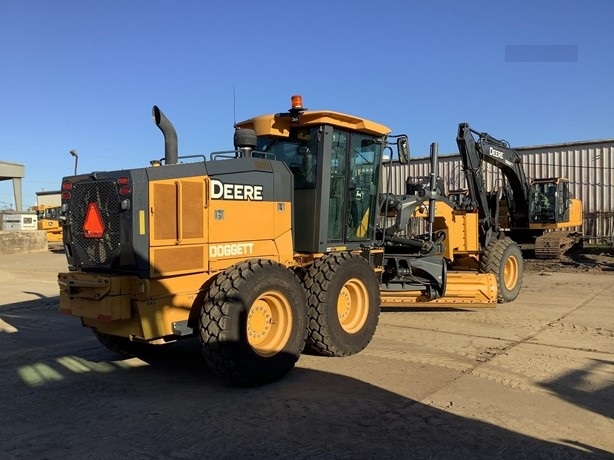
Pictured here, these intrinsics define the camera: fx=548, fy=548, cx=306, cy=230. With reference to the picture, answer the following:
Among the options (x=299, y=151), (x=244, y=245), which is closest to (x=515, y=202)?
(x=299, y=151)

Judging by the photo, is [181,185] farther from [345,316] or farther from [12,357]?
[12,357]

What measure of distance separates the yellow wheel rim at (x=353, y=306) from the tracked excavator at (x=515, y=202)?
5613 millimetres

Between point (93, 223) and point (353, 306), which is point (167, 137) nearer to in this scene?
point (93, 223)

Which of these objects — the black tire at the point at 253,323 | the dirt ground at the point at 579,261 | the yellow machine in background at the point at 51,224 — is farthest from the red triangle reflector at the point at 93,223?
the yellow machine in background at the point at 51,224

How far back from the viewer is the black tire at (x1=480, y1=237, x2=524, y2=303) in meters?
10.9

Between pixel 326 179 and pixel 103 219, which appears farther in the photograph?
pixel 326 179

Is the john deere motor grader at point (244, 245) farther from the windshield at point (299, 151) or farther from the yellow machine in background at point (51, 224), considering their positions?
the yellow machine in background at point (51, 224)

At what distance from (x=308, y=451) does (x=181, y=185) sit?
2783 mm

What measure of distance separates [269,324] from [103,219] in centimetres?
199

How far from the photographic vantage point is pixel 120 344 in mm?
6453

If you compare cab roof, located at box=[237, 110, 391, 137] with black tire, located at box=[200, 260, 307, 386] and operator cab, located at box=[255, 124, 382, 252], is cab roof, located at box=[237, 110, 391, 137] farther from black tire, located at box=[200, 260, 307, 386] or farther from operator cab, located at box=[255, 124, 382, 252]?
black tire, located at box=[200, 260, 307, 386]

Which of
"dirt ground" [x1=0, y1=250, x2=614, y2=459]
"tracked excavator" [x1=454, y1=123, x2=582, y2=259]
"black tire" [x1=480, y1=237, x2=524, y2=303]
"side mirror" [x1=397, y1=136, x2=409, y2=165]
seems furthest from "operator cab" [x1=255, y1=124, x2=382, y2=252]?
"tracked excavator" [x1=454, y1=123, x2=582, y2=259]

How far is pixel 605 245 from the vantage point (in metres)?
22.8

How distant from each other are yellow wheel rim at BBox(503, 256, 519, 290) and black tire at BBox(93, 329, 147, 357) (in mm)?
7795
